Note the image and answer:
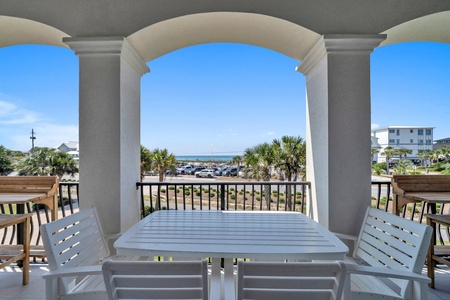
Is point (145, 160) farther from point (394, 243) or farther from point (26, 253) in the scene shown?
point (394, 243)

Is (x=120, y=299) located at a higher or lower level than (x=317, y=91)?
lower

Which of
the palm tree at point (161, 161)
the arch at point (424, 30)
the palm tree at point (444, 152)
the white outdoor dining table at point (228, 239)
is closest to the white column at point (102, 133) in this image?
the white outdoor dining table at point (228, 239)

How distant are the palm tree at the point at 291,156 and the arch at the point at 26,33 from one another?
10.1 metres

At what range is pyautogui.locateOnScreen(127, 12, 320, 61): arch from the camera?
99.3 inches

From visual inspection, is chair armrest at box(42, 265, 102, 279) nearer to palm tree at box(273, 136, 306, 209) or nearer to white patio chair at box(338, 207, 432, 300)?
white patio chair at box(338, 207, 432, 300)

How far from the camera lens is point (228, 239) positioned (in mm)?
1590

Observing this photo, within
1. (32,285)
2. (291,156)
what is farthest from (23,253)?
(291,156)

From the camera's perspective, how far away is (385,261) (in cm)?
168

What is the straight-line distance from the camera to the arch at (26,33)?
254 centimetres

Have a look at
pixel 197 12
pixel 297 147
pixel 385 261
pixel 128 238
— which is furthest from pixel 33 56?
pixel 385 261

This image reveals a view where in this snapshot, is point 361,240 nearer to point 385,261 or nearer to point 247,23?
point 385,261

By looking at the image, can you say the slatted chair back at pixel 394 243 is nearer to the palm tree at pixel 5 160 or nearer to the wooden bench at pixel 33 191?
the wooden bench at pixel 33 191

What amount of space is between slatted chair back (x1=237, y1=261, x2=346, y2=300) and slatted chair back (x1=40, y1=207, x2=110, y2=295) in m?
A: 1.12

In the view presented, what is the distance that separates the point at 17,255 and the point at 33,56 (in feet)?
47.8
